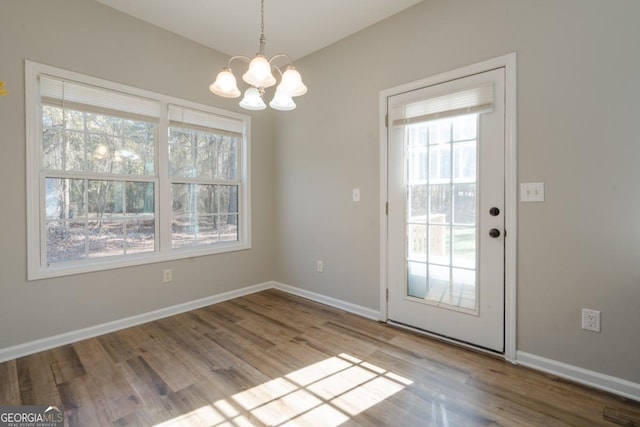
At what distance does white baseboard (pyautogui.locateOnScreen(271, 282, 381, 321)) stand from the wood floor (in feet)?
0.96

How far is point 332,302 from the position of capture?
322 centimetres

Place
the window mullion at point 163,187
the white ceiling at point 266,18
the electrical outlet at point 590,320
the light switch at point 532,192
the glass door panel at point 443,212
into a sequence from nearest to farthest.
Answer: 1. the electrical outlet at point 590,320
2. the light switch at point 532,192
3. the glass door panel at point 443,212
4. the white ceiling at point 266,18
5. the window mullion at point 163,187

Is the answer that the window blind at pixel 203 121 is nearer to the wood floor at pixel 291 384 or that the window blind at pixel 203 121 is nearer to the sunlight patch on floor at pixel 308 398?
the wood floor at pixel 291 384

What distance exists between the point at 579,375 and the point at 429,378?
0.93 m

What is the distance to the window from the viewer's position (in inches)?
90.1

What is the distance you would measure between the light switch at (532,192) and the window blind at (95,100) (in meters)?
3.21

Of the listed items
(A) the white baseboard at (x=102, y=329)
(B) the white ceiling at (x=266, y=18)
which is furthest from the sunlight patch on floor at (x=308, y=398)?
(B) the white ceiling at (x=266, y=18)

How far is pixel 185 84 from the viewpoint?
3033 millimetres

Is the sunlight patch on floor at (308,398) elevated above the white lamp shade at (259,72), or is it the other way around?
the white lamp shade at (259,72)

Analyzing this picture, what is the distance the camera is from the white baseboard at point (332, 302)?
9.47ft

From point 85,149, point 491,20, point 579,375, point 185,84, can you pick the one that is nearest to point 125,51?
point 185,84

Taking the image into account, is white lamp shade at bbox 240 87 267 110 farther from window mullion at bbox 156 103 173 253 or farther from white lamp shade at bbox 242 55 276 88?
window mullion at bbox 156 103 173 253

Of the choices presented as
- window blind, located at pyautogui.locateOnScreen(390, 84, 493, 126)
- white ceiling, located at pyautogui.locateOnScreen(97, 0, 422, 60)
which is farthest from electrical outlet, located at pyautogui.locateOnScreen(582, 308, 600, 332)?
white ceiling, located at pyautogui.locateOnScreen(97, 0, 422, 60)

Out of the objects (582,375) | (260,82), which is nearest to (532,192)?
(582,375)
